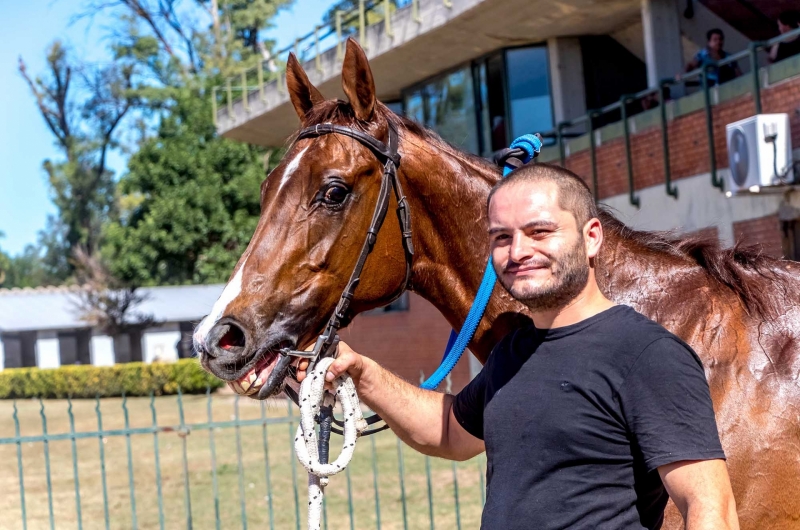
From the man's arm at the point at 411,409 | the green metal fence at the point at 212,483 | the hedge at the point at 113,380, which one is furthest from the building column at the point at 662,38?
the hedge at the point at 113,380

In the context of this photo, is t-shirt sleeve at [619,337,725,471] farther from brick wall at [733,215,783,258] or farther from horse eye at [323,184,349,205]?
brick wall at [733,215,783,258]

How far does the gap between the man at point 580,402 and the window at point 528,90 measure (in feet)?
50.3

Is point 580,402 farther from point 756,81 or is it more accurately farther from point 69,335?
point 69,335

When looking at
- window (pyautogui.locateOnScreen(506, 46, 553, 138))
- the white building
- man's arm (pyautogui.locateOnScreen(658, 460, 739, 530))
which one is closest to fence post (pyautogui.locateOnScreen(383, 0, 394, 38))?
window (pyautogui.locateOnScreen(506, 46, 553, 138))

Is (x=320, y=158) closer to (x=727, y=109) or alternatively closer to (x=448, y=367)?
(x=448, y=367)

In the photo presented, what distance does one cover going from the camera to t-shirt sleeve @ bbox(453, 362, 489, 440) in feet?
8.05

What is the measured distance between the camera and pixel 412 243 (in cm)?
294

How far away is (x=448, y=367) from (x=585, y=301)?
86cm

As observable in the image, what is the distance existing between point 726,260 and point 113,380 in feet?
105

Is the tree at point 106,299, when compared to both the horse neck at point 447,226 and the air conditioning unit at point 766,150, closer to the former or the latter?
the air conditioning unit at point 766,150

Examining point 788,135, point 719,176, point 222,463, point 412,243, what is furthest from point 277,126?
point 412,243

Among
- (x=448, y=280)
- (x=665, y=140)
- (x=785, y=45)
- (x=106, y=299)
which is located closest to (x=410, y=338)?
(x=665, y=140)

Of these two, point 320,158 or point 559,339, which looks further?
point 320,158

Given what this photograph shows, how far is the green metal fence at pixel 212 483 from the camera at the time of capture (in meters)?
6.75
